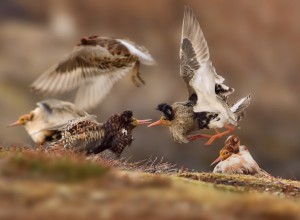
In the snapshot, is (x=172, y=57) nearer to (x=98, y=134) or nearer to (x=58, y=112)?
(x=58, y=112)

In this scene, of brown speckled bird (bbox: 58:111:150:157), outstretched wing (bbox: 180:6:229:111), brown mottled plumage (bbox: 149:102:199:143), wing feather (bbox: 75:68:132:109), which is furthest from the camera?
wing feather (bbox: 75:68:132:109)

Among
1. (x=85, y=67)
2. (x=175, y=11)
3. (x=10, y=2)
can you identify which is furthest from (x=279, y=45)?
(x=85, y=67)

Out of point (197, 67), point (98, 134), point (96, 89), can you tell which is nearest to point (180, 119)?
point (197, 67)

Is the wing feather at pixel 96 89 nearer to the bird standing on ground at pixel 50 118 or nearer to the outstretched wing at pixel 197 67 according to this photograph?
the bird standing on ground at pixel 50 118

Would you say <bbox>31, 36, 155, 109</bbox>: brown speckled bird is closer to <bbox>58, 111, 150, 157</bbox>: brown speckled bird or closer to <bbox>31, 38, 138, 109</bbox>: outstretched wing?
<bbox>31, 38, 138, 109</bbox>: outstretched wing

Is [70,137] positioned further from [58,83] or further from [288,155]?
[288,155]

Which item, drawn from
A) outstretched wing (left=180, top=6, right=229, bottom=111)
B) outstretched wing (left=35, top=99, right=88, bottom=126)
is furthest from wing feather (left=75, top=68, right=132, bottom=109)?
outstretched wing (left=180, top=6, right=229, bottom=111)
